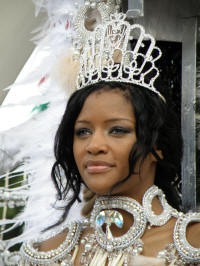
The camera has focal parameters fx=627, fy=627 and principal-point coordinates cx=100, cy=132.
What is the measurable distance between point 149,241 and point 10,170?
90 centimetres

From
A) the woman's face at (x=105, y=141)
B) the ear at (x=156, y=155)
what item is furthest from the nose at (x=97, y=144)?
the ear at (x=156, y=155)

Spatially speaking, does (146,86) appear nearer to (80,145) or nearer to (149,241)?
(80,145)

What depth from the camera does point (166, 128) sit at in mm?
1961

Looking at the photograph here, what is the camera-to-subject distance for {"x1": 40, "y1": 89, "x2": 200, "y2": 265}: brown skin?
183 centimetres

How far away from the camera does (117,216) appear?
1.86 meters

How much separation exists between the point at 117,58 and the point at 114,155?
1.29ft

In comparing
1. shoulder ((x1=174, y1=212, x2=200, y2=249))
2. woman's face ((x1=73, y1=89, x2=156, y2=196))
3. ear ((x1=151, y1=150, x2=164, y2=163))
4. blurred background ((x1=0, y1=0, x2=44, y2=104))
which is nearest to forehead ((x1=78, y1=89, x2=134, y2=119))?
woman's face ((x1=73, y1=89, x2=156, y2=196))

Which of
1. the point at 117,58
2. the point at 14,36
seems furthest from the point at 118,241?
the point at 14,36

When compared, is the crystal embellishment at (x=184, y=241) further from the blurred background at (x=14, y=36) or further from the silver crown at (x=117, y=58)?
the blurred background at (x=14, y=36)

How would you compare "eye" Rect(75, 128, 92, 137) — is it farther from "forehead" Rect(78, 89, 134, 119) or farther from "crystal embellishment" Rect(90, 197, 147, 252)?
"crystal embellishment" Rect(90, 197, 147, 252)

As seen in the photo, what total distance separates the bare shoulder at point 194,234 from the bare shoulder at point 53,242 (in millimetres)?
427

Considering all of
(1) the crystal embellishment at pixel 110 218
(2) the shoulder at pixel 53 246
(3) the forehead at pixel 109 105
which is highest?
(3) the forehead at pixel 109 105

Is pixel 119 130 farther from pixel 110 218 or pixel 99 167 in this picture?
pixel 110 218

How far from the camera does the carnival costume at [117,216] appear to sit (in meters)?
1.80
